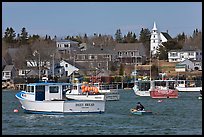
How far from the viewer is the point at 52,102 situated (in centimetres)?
4159

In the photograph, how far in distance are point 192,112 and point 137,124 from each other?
11.3 m

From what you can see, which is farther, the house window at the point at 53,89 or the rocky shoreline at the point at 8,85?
the rocky shoreline at the point at 8,85

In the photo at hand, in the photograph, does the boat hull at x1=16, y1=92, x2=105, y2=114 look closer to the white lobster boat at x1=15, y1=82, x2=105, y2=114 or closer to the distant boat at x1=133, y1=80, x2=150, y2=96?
the white lobster boat at x1=15, y1=82, x2=105, y2=114

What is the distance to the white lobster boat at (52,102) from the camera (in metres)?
41.5

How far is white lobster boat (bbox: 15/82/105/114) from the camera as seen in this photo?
41500 mm

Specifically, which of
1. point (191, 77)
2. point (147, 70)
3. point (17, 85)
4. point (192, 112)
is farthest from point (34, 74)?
point (192, 112)

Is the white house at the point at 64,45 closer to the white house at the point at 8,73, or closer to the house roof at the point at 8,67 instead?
the house roof at the point at 8,67

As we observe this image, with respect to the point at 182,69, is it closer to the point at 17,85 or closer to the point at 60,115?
the point at 17,85

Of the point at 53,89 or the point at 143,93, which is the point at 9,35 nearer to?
the point at 143,93

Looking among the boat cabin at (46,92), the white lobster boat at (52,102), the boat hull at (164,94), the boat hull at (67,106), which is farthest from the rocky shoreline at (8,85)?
the boat hull at (67,106)

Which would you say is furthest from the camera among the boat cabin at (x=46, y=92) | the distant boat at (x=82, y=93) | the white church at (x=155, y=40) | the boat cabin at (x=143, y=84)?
the white church at (x=155, y=40)

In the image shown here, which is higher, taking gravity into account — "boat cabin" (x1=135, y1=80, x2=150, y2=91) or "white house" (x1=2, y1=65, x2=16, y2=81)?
"white house" (x1=2, y1=65, x2=16, y2=81)

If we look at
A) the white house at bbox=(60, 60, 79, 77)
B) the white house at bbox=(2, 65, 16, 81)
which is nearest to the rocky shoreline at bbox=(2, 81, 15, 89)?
the white house at bbox=(2, 65, 16, 81)

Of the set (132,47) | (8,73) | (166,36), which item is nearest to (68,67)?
(8,73)
